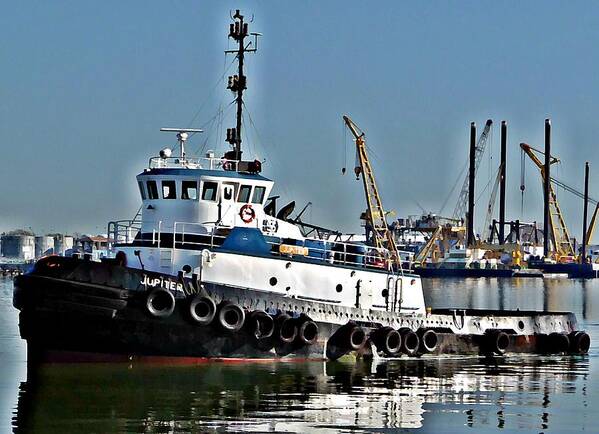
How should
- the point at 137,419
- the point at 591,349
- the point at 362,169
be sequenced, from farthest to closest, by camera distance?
the point at 362,169 < the point at 591,349 < the point at 137,419

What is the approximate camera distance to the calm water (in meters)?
22.4

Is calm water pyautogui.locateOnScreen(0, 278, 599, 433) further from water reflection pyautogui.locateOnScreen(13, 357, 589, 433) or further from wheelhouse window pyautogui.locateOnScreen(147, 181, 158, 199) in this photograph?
wheelhouse window pyautogui.locateOnScreen(147, 181, 158, 199)

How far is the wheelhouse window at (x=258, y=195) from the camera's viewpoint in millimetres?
30233

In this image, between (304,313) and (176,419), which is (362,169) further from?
(176,419)

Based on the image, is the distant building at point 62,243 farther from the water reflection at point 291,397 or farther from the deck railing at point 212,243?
the water reflection at point 291,397

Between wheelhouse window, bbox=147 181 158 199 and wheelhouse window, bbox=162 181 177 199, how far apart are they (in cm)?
22

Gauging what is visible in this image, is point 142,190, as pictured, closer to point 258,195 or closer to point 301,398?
point 258,195

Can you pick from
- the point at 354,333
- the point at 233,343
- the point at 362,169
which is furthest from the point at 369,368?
the point at 362,169

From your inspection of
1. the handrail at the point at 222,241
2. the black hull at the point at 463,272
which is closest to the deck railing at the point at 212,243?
the handrail at the point at 222,241

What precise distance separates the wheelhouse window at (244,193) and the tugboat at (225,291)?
0.12ft

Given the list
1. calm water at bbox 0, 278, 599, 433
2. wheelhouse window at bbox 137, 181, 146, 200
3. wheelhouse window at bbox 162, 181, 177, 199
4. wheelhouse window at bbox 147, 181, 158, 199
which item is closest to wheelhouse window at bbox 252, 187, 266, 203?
wheelhouse window at bbox 162, 181, 177, 199

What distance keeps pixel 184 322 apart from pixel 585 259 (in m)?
157

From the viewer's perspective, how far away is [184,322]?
90.4 feet

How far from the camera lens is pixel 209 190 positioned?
97.3ft
